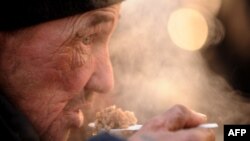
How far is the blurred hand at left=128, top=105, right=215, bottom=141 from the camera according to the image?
2225 mm

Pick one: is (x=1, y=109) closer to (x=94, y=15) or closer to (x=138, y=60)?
(x=94, y=15)

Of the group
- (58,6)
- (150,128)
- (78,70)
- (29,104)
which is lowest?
(150,128)

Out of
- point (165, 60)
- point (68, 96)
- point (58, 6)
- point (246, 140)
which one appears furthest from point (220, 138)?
point (58, 6)

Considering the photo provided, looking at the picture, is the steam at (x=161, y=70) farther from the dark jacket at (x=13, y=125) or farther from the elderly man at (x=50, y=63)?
the dark jacket at (x=13, y=125)

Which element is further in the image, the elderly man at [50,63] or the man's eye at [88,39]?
the man's eye at [88,39]

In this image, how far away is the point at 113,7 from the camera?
2.89 metres

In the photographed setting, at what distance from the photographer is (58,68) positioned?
111 inches

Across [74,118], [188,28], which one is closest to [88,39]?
[74,118]

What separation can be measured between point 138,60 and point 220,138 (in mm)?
888

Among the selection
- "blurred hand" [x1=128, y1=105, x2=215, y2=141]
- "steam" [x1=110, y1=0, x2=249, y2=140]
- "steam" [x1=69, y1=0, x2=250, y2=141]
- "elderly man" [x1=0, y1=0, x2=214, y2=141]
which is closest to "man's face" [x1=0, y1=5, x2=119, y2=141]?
"elderly man" [x1=0, y1=0, x2=214, y2=141]

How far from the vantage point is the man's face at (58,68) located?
2.77 metres

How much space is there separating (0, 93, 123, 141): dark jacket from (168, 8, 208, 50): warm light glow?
2008 mm

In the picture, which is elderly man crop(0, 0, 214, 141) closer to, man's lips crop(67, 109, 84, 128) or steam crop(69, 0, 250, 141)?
man's lips crop(67, 109, 84, 128)

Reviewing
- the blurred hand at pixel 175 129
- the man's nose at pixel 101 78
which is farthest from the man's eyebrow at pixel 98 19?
the blurred hand at pixel 175 129
